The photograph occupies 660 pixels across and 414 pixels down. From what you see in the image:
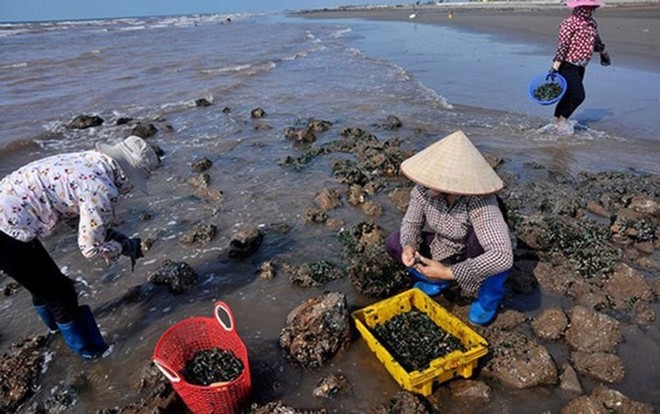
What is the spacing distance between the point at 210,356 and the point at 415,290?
1.73 meters

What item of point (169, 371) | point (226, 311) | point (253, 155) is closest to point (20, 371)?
point (169, 371)

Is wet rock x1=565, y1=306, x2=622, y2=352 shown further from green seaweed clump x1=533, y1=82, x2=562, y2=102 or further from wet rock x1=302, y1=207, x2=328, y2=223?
green seaweed clump x1=533, y1=82, x2=562, y2=102

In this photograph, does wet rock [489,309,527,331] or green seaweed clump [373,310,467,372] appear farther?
wet rock [489,309,527,331]

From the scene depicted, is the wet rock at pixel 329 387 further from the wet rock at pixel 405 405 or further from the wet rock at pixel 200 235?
the wet rock at pixel 200 235

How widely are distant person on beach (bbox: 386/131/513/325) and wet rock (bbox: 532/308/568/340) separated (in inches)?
15.3

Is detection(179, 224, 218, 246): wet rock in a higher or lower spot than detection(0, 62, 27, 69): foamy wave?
lower

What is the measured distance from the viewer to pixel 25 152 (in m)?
8.95

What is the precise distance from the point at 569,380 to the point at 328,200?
3.64m

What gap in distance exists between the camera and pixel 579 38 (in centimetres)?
775

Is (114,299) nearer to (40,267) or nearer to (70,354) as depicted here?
(70,354)

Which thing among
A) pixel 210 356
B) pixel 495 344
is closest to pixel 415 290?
pixel 495 344

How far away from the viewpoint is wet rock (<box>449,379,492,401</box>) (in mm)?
3131

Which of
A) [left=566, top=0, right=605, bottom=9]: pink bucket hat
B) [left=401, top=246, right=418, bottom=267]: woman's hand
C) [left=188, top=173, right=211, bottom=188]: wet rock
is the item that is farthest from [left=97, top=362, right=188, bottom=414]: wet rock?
[left=566, top=0, right=605, bottom=9]: pink bucket hat

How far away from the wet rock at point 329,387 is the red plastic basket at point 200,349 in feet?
1.71
